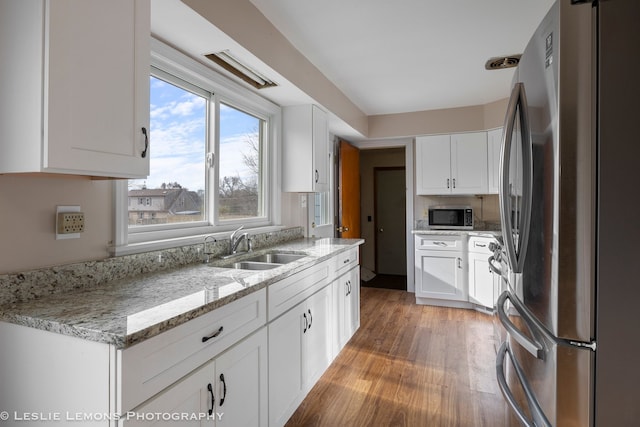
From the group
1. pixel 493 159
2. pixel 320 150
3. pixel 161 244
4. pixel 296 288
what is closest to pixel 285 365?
pixel 296 288

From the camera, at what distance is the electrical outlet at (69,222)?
1.36 metres

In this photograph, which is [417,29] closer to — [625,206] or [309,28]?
[309,28]

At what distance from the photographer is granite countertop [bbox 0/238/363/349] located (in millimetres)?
967

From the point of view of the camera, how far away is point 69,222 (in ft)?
4.53

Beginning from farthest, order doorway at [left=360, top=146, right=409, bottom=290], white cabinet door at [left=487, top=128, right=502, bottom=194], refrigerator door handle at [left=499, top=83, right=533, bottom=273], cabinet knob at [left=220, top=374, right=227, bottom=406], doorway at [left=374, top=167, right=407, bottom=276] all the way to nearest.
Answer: doorway at [left=374, top=167, right=407, bottom=276], doorway at [left=360, top=146, right=409, bottom=290], white cabinet door at [left=487, top=128, right=502, bottom=194], cabinet knob at [left=220, top=374, right=227, bottom=406], refrigerator door handle at [left=499, top=83, right=533, bottom=273]

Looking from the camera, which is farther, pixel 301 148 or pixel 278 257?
pixel 301 148

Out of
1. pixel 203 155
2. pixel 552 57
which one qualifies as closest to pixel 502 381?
pixel 552 57

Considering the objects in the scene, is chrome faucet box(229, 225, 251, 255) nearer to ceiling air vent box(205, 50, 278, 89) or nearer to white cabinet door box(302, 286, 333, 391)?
white cabinet door box(302, 286, 333, 391)

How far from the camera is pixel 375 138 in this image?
15.4 ft

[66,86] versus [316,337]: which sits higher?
[66,86]

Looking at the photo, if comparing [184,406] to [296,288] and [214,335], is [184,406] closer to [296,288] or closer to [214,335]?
[214,335]

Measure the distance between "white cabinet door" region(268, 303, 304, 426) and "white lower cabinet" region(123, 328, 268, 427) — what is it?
0.08 metres

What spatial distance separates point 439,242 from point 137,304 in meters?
3.60

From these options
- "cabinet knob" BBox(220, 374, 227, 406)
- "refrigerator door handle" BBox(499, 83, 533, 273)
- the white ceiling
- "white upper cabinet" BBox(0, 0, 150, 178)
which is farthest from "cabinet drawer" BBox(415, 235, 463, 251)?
"white upper cabinet" BBox(0, 0, 150, 178)
